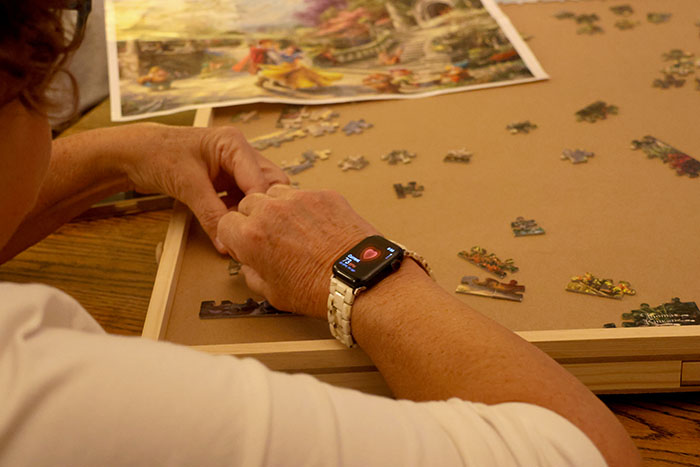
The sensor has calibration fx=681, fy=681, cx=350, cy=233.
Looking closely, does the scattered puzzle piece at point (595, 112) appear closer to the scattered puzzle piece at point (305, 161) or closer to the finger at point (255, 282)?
the scattered puzzle piece at point (305, 161)

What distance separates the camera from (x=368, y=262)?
42.3 inches

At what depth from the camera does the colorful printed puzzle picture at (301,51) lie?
1.85 meters

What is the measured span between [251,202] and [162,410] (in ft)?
2.33

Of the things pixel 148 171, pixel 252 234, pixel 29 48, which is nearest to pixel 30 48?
pixel 29 48

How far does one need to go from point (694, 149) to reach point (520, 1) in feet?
3.22

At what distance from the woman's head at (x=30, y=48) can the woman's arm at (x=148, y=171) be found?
1.82 feet

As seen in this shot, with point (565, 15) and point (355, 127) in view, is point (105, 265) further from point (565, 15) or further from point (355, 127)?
point (565, 15)

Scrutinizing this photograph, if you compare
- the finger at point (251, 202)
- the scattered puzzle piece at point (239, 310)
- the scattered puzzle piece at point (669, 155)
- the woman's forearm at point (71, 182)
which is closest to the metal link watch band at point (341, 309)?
the scattered puzzle piece at point (239, 310)

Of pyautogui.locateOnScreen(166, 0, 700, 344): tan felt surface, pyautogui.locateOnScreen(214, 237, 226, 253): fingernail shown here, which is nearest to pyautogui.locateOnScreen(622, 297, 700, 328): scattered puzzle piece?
pyautogui.locateOnScreen(166, 0, 700, 344): tan felt surface

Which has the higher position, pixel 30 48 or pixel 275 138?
pixel 30 48

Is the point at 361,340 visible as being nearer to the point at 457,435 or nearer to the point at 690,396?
the point at 457,435

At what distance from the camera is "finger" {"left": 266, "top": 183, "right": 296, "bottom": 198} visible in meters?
1.25

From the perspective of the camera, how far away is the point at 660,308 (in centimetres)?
111

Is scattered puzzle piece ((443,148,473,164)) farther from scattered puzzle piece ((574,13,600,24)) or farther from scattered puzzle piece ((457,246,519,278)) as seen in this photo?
scattered puzzle piece ((574,13,600,24))
